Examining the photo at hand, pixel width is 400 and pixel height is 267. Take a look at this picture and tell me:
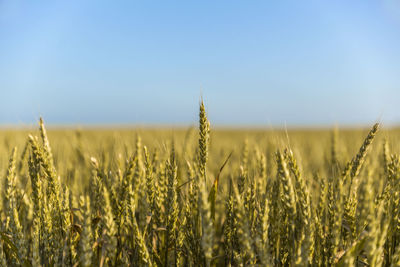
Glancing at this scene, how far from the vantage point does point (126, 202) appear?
1472 millimetres

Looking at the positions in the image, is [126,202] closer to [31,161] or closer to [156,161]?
[31,161]

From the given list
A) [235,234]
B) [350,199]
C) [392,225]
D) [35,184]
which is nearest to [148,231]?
[235,234]

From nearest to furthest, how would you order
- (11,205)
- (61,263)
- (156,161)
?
1. (61,263)
2. (11,205)
3. (156,161)

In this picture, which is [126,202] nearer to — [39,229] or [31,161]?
[39,229]

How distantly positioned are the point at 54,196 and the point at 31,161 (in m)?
0.29

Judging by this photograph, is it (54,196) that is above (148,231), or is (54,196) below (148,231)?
above

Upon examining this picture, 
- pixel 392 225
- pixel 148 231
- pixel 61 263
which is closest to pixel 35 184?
pixel 61 263

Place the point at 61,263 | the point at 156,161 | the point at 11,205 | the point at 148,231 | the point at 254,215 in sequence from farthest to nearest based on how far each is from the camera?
1. the point at 156,161
2. the point at 148,231
3. the point at 254,215
4. the point at 11,205
5. the point at 61,263

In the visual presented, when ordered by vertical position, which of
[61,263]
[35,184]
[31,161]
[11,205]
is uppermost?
[31,161]

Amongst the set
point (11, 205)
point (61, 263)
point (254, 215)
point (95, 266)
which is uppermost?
point (11, 205)

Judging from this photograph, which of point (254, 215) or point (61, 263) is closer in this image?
point (61, 263)

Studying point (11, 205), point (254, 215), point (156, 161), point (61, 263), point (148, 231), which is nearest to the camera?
point (61, 263)

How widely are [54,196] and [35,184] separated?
12cm

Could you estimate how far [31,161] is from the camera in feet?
5.25
